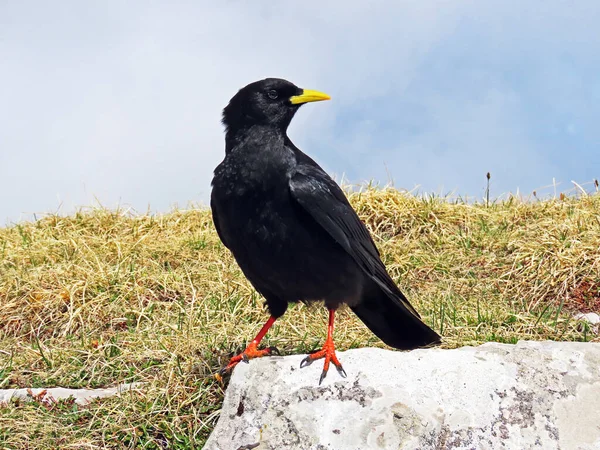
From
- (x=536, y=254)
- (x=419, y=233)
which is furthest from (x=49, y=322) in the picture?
(x=536, y=254)

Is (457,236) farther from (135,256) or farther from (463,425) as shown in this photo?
(463,425)

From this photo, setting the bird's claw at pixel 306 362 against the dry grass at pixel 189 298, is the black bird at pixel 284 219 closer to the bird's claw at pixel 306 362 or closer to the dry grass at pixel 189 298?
the bird's claw at pixel 306 362

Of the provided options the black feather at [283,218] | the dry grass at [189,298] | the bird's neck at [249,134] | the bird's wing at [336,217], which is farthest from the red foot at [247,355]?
the bird's neck at [249,134]

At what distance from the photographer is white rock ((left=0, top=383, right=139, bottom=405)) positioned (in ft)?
15.6

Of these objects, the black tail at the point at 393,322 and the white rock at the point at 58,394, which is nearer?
the black tail at the point at 393,322

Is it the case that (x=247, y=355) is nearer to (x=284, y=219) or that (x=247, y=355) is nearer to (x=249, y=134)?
(x=284, y=219)

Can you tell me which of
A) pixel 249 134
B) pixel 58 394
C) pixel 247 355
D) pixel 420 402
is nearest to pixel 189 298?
pixel 58 394

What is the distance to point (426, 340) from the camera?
457 centimetres

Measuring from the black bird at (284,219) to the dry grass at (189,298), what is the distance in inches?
23.0

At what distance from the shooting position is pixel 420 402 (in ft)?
12.3

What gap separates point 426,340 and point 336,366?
0.87 metres

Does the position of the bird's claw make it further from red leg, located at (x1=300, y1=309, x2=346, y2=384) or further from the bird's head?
the bird's head

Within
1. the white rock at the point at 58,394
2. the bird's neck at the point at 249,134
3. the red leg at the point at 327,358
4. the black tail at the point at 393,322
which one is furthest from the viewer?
the white rock at the point at 58,394

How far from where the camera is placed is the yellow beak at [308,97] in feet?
14.5
